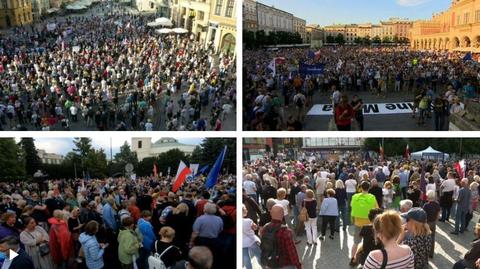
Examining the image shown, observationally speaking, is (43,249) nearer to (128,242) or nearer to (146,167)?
(128,242)

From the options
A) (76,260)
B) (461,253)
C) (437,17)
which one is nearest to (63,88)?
(76,260)

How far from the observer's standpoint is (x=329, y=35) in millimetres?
3020

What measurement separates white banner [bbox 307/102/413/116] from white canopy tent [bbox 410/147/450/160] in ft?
0.93

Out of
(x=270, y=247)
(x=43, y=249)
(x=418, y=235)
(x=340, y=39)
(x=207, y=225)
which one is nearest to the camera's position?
(x=418, y=235)

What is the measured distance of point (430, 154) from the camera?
274cm

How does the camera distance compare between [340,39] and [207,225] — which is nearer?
[207,225]

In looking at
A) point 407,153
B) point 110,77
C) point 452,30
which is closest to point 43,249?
point 110,77

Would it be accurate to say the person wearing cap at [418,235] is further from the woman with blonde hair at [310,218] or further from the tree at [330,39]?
the tree at [330,39]

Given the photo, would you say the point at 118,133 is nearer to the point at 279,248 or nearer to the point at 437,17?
the point at 279,248

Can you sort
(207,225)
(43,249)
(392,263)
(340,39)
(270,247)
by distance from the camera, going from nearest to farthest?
(392,263) → (270,247) → (207,225) → (43,249) → (340,39)

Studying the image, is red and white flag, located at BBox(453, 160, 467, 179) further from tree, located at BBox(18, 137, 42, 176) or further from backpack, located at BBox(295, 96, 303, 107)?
tree, located at BBox(18, 137, 42, 176)

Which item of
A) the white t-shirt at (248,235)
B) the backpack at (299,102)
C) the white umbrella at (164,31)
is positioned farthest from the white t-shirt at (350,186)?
→ the white umbrella at (164,31)

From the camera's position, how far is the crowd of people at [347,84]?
2.78m

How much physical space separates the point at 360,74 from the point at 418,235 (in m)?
1.36
